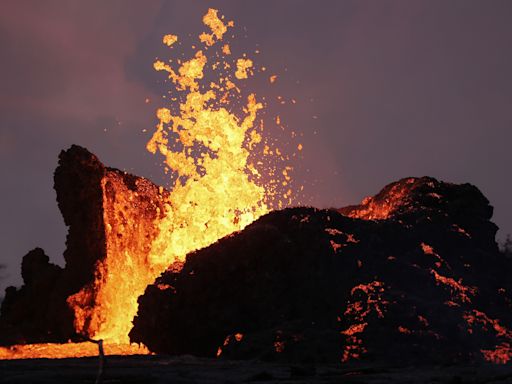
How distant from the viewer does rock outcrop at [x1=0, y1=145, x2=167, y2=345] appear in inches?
899

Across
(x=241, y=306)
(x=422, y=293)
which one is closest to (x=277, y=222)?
(x=241, y=306)

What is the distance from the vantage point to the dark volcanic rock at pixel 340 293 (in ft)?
53.0

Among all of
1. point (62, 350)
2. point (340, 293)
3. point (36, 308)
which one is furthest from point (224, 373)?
point (36, 308)

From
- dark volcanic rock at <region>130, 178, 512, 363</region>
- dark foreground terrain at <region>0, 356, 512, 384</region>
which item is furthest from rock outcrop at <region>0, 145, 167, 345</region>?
dark foreground terrain at <region>0, 356, 512, 384</region>

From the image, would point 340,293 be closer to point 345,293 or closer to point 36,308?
point 345,293

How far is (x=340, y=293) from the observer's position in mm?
17578

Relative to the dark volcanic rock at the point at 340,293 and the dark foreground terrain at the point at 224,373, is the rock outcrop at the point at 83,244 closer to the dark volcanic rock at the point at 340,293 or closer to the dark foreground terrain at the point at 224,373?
the dark volcanic rock at the point at 340,293

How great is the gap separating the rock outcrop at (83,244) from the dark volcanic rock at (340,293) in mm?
4877

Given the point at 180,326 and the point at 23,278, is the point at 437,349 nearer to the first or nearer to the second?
the point at 180,326

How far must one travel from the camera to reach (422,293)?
18.2 meters

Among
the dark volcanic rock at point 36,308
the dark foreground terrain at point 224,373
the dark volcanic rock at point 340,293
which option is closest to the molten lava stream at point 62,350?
the dark volcanic rock at point 340,293

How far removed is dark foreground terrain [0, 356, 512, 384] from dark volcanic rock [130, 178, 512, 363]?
8.70ft

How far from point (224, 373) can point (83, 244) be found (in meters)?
14.0

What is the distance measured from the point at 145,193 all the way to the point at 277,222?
8043 mm
